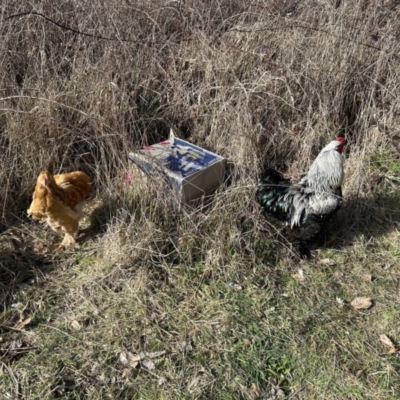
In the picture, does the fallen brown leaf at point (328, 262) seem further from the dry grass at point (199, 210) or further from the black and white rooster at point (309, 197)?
the black and white rooster at point (309, 197)

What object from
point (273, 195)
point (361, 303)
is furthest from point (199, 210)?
point (361, 303)

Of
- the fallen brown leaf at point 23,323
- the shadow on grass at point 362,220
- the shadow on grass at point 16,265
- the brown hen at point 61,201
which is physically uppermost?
the brown hen at point 61,201

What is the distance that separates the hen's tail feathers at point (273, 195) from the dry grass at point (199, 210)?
0.30ft

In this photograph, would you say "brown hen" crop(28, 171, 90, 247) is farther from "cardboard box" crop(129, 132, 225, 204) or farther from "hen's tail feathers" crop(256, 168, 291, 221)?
"hen's tail feathers" crop(256, 168, 291, 221)

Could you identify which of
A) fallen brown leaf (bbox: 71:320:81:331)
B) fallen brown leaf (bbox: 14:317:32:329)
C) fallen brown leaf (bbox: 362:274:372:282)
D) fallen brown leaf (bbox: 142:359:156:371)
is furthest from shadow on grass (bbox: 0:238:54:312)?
fallen brown leaf (bbox: 362:274:372:282)

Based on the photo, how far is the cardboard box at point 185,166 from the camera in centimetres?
302

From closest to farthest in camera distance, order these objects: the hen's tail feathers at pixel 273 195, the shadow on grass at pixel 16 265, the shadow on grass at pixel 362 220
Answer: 1. the shadow on grass at pixel 16 265
2. the hen's tail feathers at pixel 273 195
3. the shadow on grass at pixel 362 220

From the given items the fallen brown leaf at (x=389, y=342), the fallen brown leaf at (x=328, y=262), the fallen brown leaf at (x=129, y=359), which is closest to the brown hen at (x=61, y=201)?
the fallen brown leaf at (x=129, y=359)

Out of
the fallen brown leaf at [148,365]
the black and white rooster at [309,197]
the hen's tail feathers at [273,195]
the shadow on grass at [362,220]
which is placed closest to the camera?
the fallen brown leaf at [148,365]

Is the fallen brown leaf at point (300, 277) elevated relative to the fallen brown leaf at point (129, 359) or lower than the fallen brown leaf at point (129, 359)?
elevated

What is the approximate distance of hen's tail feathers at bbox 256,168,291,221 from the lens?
3.07m

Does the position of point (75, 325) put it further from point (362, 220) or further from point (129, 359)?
point (362, 220)

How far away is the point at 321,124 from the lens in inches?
148

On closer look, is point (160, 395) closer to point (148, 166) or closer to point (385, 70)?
point (148, 166)
